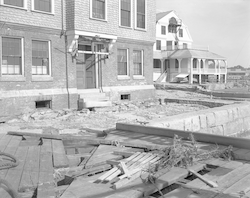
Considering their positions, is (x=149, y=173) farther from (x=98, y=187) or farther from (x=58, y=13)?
(x=58, y=13)

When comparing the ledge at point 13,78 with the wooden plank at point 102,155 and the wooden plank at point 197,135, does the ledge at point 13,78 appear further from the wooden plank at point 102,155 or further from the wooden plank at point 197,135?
the wooden plank at point 102,155

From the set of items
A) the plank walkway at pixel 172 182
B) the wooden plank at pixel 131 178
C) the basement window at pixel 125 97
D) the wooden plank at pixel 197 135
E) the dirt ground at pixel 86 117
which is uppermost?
the basement window at pixel 125 97

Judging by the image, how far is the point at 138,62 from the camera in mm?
22172

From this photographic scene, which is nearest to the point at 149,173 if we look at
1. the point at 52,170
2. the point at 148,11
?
the point at 52,170

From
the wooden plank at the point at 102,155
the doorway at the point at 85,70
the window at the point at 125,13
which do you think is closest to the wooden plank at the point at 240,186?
the wooden plank at the point at 102,155

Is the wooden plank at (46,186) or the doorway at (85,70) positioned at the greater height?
the doorway at (85,70)

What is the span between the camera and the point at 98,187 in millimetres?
4445

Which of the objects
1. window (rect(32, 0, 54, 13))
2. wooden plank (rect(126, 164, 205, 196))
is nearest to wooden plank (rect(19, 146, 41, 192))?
wooden plank (rect(126, 164, 205, 196))

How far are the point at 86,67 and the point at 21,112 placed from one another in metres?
5.34

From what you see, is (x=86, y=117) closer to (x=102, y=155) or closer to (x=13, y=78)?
(x=13, y=78)

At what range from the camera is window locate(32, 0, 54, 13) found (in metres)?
15.8

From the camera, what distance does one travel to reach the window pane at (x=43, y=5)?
15.9 meters

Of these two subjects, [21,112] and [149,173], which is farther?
[21,112]

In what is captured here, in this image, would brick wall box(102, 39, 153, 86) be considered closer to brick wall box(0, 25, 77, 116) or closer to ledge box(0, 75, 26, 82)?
brick wall box(0, 25, 77, 116)
